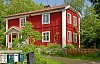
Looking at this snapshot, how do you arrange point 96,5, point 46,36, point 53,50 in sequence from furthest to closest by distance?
point 46,36 < point 96,5 < point 53,50

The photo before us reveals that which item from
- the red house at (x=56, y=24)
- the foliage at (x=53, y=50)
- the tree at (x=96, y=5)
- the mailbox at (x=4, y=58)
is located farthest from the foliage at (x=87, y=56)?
the mailbox at (x=4, y=58)

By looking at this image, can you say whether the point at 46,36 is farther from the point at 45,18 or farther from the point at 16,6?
the point at 16,6

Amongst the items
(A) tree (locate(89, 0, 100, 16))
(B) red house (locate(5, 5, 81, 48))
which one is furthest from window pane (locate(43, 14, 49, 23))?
(A) tree (locate(89, 0, 100, 16))

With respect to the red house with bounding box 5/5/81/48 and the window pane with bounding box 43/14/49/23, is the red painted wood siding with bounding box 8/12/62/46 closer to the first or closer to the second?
the red house with bounding box 5/5/81/48

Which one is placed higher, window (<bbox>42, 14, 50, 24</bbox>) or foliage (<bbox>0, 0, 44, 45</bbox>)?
foliage (<bbox>0, 0, 44, 45</bbox>)

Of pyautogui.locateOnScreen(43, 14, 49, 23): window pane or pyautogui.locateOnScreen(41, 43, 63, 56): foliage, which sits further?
pyautogui.locateOnScreen(43, 14, 49, 23): window pane

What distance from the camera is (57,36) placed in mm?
34906

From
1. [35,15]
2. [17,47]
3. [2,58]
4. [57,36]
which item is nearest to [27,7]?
[35,15]

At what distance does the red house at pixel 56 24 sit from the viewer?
34.4m

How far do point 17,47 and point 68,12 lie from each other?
20.2 metres

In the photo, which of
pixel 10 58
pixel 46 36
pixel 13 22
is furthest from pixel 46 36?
pixel 10 58

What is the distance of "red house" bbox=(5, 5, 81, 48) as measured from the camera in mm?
34375

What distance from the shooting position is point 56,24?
35469 millimetres

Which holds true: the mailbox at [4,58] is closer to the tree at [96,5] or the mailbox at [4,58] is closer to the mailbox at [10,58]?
the mailbox at [10,58]
